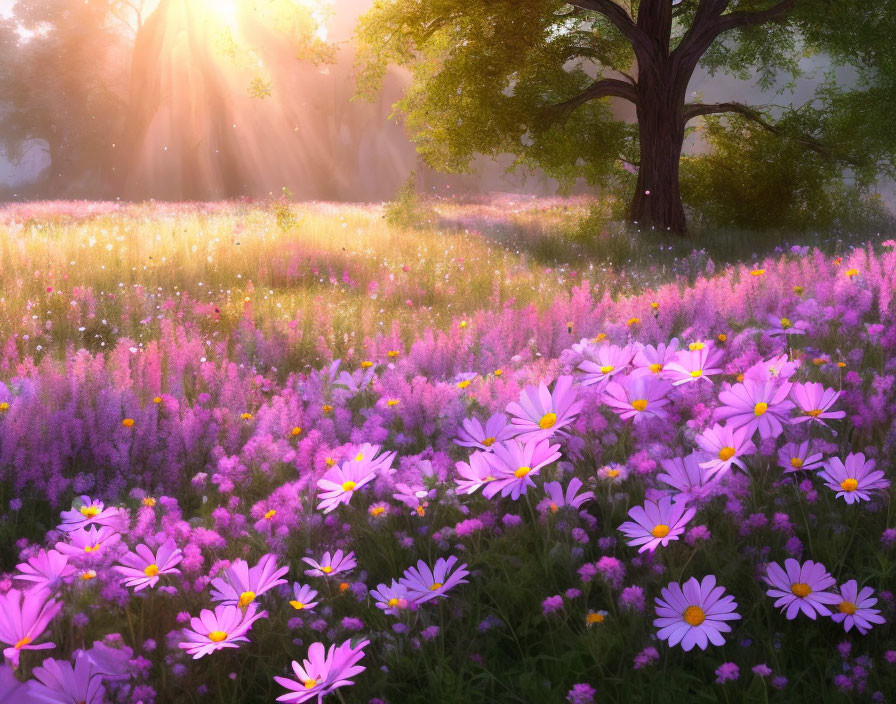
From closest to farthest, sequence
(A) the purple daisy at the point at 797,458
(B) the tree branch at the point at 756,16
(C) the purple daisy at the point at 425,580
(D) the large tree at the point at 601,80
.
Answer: (C) the purple daisy at the point at 425,580 < (A) the purple daisy at the point at 797,458 < (D) the large tree at the point at 601,80 < (B) the tree branch at the point at 756,16

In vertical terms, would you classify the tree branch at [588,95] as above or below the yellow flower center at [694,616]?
above

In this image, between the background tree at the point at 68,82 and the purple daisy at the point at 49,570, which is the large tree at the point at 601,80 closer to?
the purple daisy at the point at 49,570

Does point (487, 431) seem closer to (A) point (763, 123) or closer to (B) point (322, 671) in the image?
(B) point (322, 671)

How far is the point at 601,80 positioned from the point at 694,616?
12982 millimetres

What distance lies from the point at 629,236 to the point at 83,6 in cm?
3946

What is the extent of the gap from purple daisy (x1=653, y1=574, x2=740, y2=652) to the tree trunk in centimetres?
1187

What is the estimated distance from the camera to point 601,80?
12883 millimetres

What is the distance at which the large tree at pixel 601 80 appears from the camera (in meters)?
11.2

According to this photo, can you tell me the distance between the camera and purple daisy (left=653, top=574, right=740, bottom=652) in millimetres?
1317

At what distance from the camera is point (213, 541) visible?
81.7 inches

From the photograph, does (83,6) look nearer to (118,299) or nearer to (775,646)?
(118,299)

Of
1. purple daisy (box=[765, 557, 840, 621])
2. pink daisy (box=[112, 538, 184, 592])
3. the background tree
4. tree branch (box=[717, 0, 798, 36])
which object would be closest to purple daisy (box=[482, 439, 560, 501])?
purple daisy (box=[765, 557, 840, 621])

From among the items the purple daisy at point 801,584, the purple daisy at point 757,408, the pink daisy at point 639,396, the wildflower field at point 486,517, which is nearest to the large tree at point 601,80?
the wildflower field at point 486,517

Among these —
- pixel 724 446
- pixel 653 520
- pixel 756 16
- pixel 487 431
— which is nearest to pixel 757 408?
pixel 724 446
